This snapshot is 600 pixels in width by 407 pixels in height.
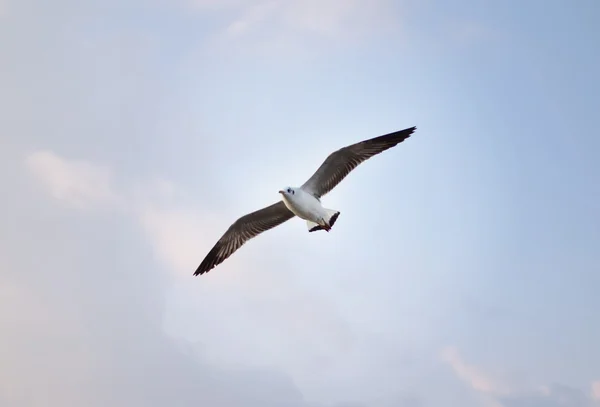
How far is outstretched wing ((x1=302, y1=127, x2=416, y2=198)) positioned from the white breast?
40 centimetres

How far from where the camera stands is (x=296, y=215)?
784 inches

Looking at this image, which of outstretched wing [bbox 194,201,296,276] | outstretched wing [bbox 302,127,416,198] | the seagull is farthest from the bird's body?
outstretched wing [bbox 194,201,296,276]

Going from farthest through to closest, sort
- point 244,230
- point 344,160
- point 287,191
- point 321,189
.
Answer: point 244,230
point 321,189
point 344,160
point 287,191

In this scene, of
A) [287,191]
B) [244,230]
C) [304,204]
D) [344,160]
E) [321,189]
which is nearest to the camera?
[287,191]

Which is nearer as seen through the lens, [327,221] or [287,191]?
[287,191]

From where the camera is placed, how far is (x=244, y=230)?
68.2ft

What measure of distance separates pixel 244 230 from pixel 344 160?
3.41 m

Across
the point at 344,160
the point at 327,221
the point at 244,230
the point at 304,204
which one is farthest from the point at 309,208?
the point at 244,230

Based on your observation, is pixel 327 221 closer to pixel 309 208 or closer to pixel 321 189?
pixel 309 208

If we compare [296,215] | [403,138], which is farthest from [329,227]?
[403,138]

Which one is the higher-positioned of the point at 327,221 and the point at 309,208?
the point at 309,208

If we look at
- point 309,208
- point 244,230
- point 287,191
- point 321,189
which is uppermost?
point 244,230

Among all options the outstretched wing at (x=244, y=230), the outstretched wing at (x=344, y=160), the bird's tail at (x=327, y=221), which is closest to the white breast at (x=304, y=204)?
the bird's tail at (x=327, y=221)

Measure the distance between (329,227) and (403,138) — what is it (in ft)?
9.39
